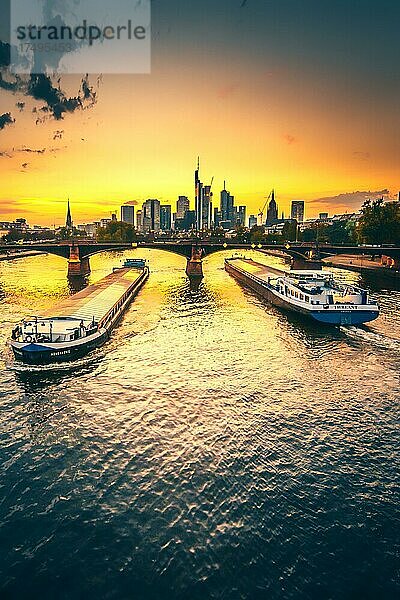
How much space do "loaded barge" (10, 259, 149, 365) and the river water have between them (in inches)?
76.4

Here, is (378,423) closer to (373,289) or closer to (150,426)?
(150,426)

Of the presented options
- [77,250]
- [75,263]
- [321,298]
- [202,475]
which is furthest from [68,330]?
[77,250]

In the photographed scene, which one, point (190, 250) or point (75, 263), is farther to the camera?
point (190, 250)

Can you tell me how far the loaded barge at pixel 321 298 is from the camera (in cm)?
6309

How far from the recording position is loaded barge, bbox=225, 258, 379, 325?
6309 cm

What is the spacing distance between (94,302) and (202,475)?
44.4 meters

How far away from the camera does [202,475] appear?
26828mm

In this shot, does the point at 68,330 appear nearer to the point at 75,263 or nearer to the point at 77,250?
the point at 75,263

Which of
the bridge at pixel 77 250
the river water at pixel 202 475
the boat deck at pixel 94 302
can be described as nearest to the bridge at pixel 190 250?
the bridge at pixel 77 250

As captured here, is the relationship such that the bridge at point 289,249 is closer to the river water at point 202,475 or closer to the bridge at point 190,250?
the bridge at point 190,250

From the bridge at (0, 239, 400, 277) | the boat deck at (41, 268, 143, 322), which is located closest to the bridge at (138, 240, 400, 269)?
the bridge at (0, 239, 400, 277)

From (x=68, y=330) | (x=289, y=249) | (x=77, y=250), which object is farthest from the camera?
(x=289, y=249)

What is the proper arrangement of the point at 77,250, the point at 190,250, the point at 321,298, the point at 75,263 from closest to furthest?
the point at 321,298 < the point at 75,263 < the point at 77,250 < the point at 190,250

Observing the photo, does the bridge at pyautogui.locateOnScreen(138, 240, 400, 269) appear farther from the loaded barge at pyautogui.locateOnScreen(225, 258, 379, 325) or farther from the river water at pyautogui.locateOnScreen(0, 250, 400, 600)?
the river water at pyautogui.locateOnScreen(0, 250, 400, 600)
